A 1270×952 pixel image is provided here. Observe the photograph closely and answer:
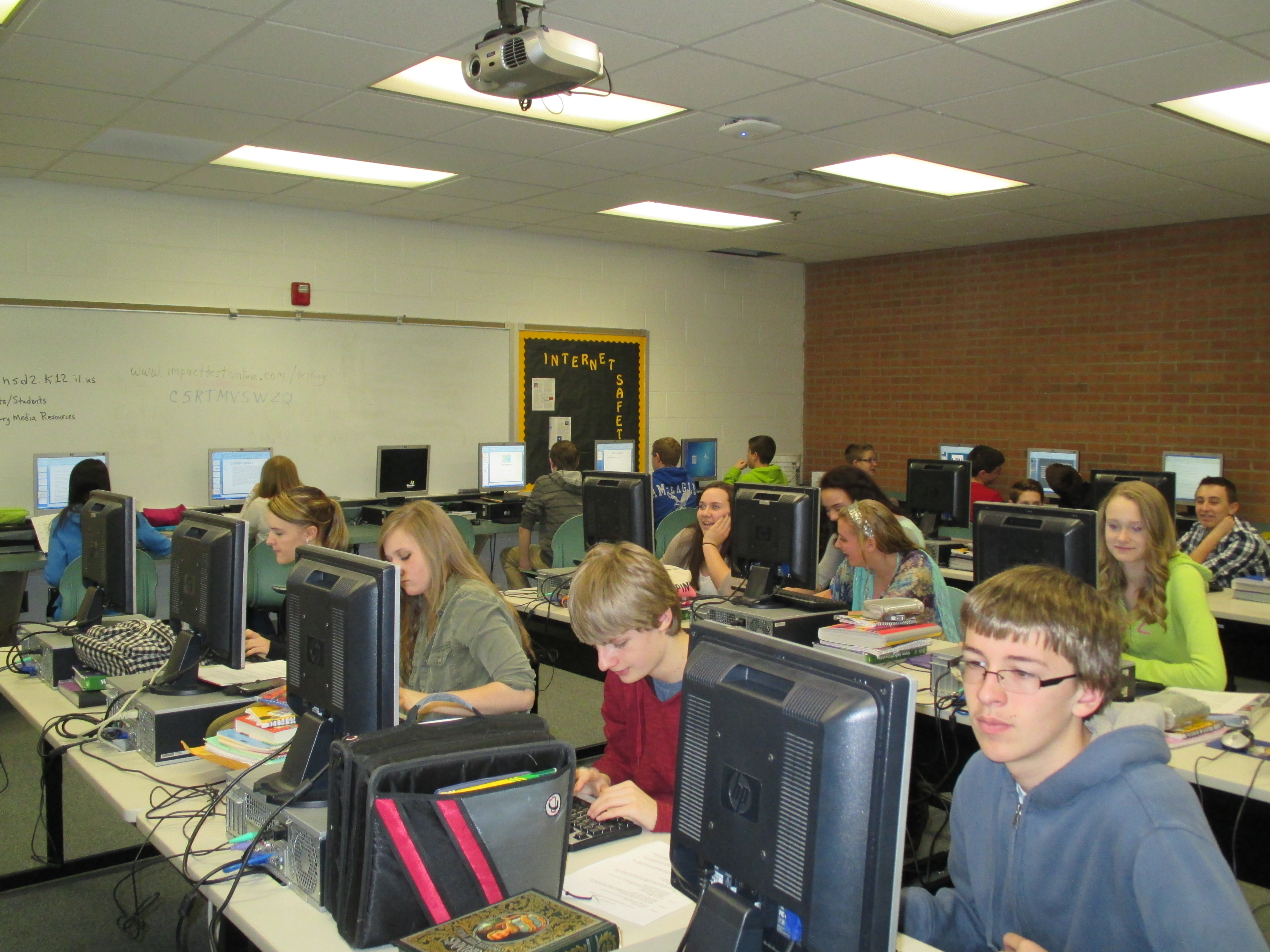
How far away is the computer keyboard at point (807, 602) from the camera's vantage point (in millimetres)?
3283

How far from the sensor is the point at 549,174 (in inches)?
206

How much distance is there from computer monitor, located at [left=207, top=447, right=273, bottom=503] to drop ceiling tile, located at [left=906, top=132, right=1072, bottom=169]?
389cm

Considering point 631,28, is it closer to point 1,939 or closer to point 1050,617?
point 1050,617

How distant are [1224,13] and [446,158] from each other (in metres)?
3.22

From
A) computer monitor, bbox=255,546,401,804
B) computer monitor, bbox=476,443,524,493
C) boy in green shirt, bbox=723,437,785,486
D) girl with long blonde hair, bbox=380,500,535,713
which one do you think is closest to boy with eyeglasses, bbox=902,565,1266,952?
computer monitor, bbox=255,546,401,804

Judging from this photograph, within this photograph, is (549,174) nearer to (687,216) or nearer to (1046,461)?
(687,216)

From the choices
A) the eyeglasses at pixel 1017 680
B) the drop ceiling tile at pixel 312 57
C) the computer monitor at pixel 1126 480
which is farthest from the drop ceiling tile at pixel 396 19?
the computer monitor at pixel 1126 480

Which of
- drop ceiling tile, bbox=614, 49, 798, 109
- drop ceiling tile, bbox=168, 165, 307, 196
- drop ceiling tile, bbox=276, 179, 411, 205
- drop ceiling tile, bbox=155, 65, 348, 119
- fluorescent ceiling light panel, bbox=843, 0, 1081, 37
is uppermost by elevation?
fluorescent ceiling light panel, bbox=843, 0, 1081, 37

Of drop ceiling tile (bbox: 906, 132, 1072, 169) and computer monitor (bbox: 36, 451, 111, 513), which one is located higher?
drop ceiling tile (bbox: 906, 132, 1072, 169)

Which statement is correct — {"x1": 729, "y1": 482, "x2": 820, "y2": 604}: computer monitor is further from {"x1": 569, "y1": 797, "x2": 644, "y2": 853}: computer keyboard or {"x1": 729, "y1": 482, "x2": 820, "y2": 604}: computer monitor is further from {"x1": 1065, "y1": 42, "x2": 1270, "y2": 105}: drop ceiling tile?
{"x1": 1065, "y1": 42, "x2": 1270, "y2": 105}: drop ceiling tile

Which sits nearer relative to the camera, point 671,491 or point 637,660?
point 637,660

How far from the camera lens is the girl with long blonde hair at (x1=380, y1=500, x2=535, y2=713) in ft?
8.15

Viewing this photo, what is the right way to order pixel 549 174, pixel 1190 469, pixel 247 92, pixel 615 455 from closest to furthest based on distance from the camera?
pixel 247 92 < pixel 549 174 < pixel 1190 469 < pixel 615 455

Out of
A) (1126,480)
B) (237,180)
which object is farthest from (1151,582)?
(237,180)
